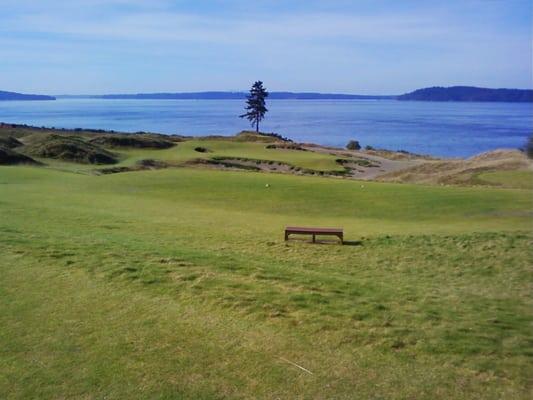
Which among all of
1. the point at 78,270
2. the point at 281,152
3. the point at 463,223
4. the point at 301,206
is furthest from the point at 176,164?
the point at 78,270

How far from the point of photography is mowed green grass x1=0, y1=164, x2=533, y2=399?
246 inches

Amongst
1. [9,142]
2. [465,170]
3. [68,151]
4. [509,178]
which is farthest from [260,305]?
[9,142]

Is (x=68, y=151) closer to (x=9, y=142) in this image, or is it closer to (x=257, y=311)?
(x=9, y=142)

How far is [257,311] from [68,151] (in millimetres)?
44275

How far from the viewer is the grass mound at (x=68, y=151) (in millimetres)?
47875

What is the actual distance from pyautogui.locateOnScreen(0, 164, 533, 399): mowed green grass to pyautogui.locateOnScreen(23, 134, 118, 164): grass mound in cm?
3109

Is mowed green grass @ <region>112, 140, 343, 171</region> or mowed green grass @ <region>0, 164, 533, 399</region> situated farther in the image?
mowed green grass @ <region>112, 140, 343, 171</region>

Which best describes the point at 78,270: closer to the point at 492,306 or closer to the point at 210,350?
the point at 210,350

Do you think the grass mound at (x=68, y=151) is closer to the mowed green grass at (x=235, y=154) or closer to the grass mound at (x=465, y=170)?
the mowed green grass at (x=235, y=154)

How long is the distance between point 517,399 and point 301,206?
17.9 meters

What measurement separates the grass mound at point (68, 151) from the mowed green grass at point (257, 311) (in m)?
31.1

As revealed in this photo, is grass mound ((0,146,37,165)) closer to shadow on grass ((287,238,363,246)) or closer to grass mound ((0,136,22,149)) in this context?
grass mound ((0,136,22,149))

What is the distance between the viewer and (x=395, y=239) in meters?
15.5

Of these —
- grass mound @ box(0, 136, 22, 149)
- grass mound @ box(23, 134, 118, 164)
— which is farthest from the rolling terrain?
grass mound @ box(0, 136, 22, 149)
